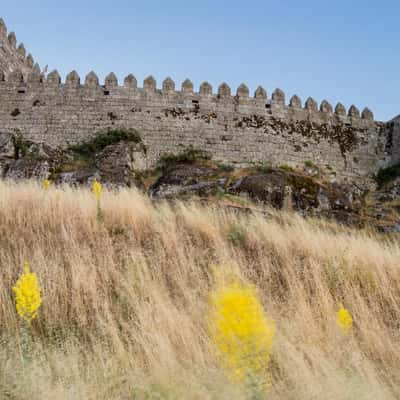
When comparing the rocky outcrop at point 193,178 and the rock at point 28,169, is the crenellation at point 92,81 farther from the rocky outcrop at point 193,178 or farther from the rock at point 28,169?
the rock at point 28,169

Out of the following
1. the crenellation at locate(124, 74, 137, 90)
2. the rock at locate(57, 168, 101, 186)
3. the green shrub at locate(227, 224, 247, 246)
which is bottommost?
the green shrub at locate(227, 224, 247, 246)

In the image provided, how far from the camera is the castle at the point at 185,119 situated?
19062 millimetres

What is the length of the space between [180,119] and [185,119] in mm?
239

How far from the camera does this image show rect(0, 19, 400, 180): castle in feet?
62.5

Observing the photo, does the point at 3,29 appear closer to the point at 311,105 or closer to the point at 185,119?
the point at 185,119

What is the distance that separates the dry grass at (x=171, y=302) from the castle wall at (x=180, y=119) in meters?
12.8

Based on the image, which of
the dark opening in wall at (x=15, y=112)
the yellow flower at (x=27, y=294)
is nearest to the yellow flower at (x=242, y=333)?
the yellow flower at (x=27, y=294)

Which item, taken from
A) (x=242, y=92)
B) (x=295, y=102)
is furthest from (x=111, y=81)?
(x=295, y=102)

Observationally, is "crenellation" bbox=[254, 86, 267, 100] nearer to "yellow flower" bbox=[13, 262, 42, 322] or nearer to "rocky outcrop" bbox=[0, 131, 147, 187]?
"rocky outcrop" bbox=[0, 131, 147, 187]

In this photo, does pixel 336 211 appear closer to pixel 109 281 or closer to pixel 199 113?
pixel 109 281

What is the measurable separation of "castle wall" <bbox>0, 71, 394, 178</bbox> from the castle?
0.15ft

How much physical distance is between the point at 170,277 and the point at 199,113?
16.0 meters

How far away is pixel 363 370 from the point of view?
3316 mm

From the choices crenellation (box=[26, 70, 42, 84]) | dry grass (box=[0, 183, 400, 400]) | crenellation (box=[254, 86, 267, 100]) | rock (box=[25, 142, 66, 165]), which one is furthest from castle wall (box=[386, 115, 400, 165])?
crenellation (box=[26, 70, 42, 84])
